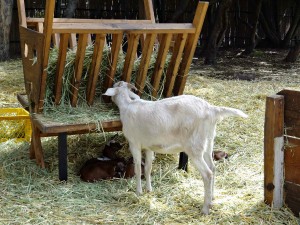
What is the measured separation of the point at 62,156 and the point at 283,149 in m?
1.87

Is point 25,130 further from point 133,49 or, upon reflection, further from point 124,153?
→ point 133,49

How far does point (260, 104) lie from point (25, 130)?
3589mm

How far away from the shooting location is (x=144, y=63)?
4527 mm

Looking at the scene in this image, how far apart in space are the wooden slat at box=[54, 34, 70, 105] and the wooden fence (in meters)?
8.21

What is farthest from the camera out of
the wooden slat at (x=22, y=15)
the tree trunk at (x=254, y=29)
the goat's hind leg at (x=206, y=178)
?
the tree trunk at (x=254, y=29)

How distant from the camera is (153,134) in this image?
13.0 ft

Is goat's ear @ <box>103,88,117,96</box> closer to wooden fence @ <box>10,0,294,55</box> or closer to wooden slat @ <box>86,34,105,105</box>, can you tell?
wooden slat @ <box>86,34,105,105</box>

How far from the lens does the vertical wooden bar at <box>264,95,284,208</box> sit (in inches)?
144

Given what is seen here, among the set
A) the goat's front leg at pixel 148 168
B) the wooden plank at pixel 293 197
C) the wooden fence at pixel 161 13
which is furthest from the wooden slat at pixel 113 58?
the wooden fence at pixel 161 13

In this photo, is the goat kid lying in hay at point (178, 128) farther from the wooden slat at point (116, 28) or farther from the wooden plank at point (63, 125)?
the wooden slat at point (116, 28)

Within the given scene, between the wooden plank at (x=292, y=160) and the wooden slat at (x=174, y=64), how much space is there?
1395 mm

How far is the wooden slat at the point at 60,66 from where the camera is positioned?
4102 mm

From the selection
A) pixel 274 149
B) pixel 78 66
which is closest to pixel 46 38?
pixel 78 66

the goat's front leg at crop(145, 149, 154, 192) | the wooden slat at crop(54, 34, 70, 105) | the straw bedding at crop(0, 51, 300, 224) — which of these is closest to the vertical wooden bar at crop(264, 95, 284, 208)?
the straw bedding at crop(0, 51, 300, 224)
